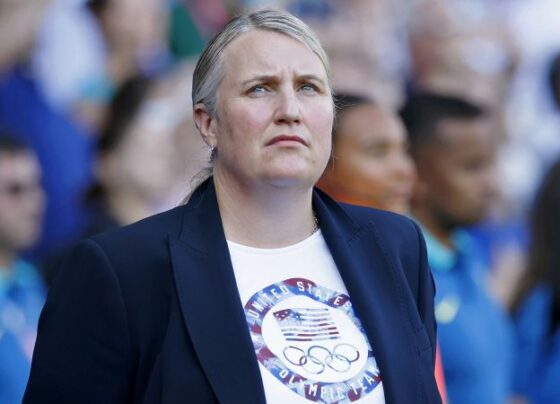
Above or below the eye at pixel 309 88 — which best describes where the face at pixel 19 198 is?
above

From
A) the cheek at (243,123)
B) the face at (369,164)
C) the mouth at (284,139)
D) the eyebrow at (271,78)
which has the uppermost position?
the face at (369,164)

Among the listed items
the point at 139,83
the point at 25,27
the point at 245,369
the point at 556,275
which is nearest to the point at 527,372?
the point at 556,275

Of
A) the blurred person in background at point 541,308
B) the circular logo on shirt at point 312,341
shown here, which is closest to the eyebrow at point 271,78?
the circular logo on shirt at point 312,341

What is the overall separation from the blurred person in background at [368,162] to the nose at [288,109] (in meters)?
1.72

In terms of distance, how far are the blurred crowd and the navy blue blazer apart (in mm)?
596

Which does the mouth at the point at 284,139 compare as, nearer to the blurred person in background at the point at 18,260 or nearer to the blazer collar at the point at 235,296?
the blazer collar at the point at 235,296

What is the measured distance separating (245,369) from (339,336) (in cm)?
26

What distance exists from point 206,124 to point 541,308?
3062 millimetres

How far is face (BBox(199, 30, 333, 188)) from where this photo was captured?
9.96ft

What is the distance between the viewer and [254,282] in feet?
9.93

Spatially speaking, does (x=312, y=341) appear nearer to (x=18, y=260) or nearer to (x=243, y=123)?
(x=243, y=123)

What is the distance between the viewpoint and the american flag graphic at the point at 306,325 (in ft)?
9.73

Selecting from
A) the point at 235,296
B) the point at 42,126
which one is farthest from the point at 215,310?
the point at 42,126

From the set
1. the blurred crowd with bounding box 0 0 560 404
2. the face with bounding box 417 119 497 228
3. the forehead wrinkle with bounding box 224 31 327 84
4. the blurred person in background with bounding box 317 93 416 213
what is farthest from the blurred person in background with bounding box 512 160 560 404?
the forehead wrinkle with bounding box 224 31 327 84
